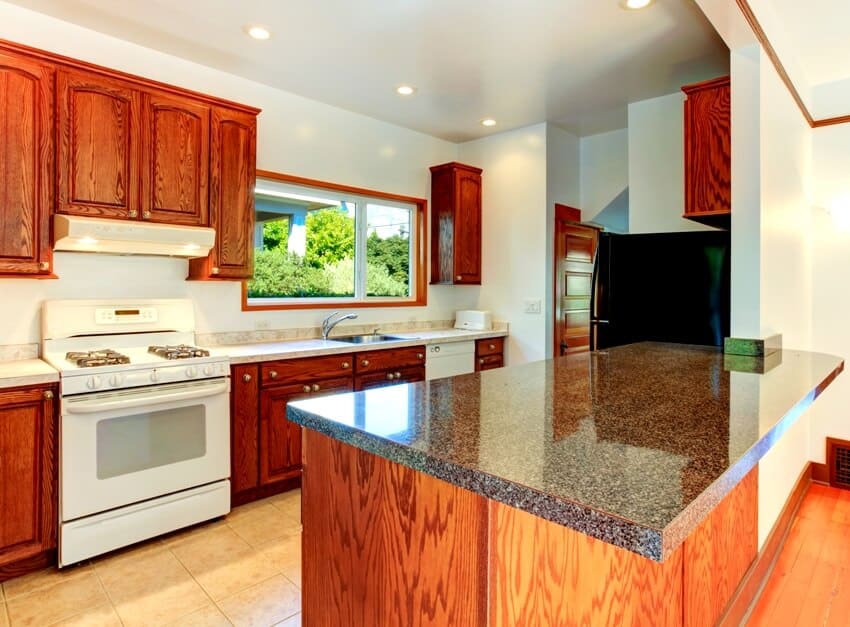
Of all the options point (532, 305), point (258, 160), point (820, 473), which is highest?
point (258, 160)

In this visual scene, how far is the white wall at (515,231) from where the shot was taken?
4270 millimetres

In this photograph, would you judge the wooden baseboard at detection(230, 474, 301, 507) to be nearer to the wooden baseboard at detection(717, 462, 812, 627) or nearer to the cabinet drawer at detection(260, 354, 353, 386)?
the cabinet drawer at detection(260, 354, 353, 386)

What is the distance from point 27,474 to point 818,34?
429cm

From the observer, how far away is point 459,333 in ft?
13.8

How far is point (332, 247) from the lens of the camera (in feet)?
13.0

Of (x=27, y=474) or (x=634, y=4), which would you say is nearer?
(x=27, y=474)

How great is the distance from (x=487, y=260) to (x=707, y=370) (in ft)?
9.69

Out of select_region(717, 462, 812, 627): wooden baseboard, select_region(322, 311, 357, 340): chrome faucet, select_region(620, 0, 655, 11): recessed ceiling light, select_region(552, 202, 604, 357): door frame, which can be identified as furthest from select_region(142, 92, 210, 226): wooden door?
select_region(717, 462, 812, 627): wooden baseboard

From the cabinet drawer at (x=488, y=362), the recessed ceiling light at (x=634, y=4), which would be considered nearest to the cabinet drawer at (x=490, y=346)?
the cabinet drawer at (x=488, y=362)

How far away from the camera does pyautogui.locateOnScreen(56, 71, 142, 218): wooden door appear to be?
7.93 ft

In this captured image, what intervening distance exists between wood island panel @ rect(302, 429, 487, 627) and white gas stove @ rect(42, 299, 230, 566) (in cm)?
151

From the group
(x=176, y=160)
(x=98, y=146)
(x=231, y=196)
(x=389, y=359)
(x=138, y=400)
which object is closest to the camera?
(x=138, y=400)

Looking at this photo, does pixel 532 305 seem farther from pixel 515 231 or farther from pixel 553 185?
pixel 553 185

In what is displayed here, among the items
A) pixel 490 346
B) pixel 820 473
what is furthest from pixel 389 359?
pixel 820 473
